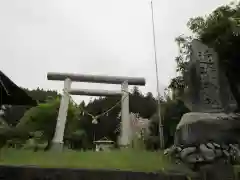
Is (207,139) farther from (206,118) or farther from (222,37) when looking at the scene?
(222,37)

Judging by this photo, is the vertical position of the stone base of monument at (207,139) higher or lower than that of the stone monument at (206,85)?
lower

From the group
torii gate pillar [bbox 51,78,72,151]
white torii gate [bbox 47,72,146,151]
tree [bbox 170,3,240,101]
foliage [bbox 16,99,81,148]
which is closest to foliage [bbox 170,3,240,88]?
tree [bbox 170,3,240,101]

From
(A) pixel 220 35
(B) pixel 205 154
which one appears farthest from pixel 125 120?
(B) pixel 205 154

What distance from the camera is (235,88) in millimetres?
11258

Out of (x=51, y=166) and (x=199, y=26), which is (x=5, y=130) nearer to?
(x=51, y=166)

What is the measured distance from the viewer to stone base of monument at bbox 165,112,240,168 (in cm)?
722

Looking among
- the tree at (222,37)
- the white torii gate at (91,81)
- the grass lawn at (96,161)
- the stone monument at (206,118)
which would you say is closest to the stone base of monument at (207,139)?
the stone monument at (206,118)

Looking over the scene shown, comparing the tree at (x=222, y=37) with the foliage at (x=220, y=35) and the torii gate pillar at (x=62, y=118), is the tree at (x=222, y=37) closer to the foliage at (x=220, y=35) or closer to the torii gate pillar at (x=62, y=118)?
the foliage at (x=220, y=35)

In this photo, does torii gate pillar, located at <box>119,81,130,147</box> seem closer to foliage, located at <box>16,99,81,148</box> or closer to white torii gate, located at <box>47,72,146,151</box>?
white torii gate, located at <box>47,72,146,151</box>

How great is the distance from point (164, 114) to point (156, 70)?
440 cm

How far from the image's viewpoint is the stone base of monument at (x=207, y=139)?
284 inches

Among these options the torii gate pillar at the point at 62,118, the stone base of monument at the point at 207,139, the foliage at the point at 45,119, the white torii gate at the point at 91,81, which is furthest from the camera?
the foliage at the point at 45,119

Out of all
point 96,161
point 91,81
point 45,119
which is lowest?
point 96,161

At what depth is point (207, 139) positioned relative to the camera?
25.4 feet
